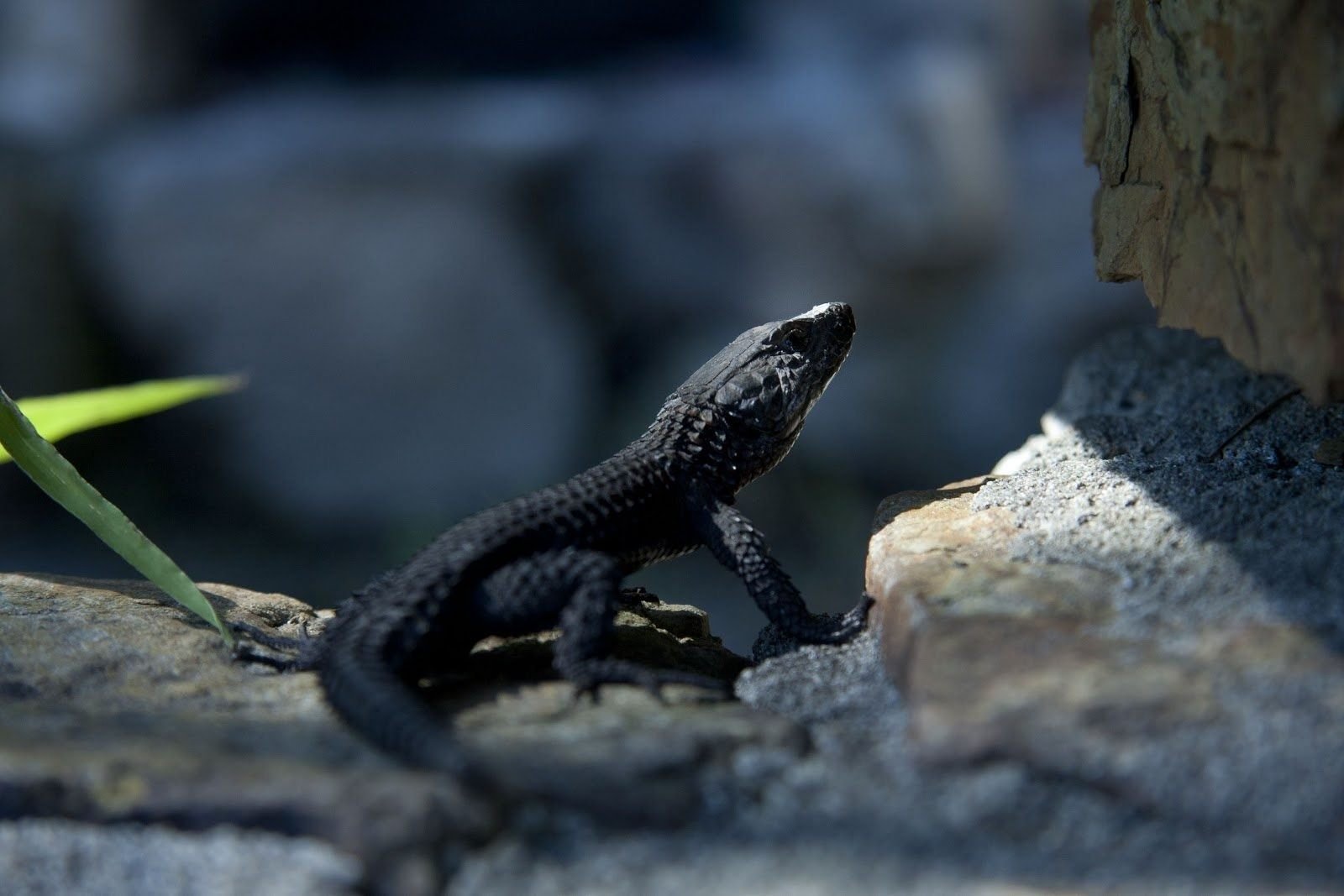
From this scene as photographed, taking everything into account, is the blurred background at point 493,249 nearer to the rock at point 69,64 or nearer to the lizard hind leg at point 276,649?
the rock at point 69,64

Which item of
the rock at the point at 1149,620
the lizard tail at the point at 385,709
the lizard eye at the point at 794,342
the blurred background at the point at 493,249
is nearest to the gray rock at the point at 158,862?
the lizard tail at the point at 385,709

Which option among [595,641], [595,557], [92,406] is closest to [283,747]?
[595,641]

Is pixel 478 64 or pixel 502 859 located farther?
pixel 478 64

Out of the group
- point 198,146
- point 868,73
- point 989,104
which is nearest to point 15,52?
point 198,146

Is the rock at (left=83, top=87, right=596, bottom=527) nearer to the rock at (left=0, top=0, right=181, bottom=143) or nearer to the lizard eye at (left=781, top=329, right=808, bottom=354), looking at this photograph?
the rock at (left=0, top=0, right=181, bottom=143)

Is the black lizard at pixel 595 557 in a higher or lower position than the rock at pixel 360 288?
Answer: lower

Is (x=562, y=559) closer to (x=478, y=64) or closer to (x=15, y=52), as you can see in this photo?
(x=478, y=64)

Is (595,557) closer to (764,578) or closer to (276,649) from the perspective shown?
(764,578)
